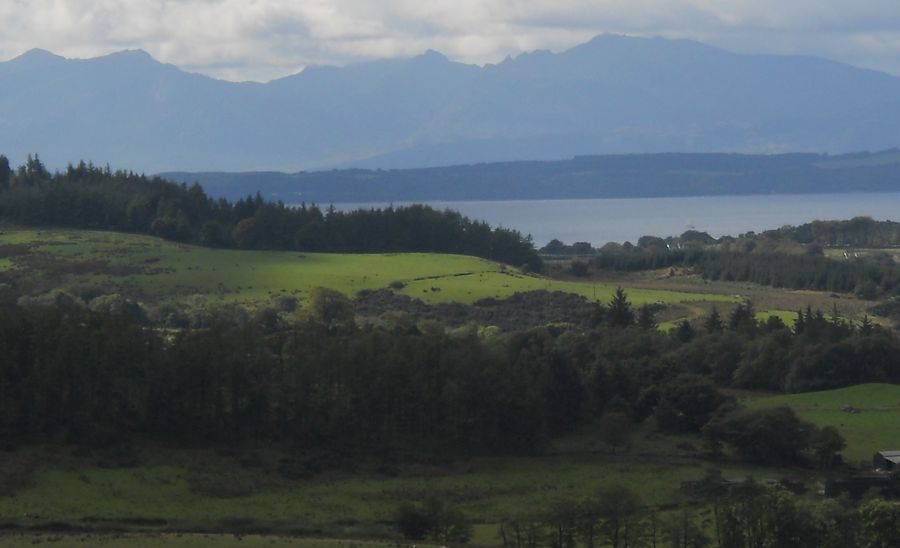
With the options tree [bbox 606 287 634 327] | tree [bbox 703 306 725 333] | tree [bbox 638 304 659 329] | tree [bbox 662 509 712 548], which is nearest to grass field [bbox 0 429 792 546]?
tree [bbox 662 509 712 548]

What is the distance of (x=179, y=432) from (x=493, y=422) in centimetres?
943

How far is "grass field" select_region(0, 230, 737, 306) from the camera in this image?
74.2 meters

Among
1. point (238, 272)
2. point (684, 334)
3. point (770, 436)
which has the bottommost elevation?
point (770, 436)

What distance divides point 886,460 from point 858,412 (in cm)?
907

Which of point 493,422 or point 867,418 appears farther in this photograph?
point 867,418

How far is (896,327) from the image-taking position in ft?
238

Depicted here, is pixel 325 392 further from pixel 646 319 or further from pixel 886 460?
pixel 646 319

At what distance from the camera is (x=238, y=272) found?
80000 millimetres

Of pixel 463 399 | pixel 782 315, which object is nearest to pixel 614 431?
pixel 463 399

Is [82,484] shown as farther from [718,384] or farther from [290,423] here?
[718,384]

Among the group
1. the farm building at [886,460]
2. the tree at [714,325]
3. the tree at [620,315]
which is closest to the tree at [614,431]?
the farm building at [886,460]

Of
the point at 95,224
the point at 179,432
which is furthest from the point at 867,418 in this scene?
the point at 95,224

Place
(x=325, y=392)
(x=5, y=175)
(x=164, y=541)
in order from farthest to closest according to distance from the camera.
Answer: (x=5, y=175), (x=325, y=392), (x=164, y=541)

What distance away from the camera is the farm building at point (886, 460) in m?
38.0
